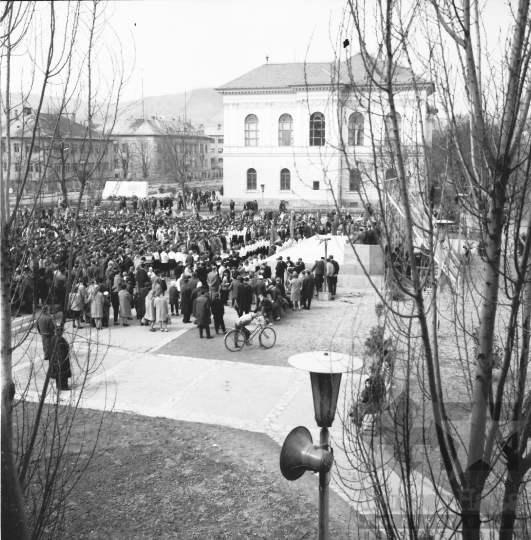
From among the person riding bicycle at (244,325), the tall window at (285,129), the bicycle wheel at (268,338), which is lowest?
the bicycle wheel at (268,338)

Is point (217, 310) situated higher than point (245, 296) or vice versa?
point (245, 296)

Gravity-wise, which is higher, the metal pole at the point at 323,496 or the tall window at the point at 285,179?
the tall window at the point at 285,179

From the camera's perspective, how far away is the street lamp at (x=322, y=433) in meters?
4.68

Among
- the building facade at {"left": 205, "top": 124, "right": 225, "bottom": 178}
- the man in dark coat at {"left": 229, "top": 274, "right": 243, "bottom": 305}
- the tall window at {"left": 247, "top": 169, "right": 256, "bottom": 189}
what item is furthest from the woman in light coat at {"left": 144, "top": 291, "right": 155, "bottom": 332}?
the building facade at {"left": 205, "top": 124, "right": 225, "bottom": 178}

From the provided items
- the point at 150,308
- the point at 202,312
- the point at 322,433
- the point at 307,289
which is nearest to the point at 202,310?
the point at 202,312

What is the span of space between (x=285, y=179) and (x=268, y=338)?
41004 millimetres

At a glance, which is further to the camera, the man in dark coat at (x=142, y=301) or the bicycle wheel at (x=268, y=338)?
the man in dark coat at (x=142, y=301)

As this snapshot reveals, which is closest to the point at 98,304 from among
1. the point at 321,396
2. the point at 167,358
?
the point at 167,358

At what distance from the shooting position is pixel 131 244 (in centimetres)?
2497

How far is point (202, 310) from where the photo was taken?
1580cm

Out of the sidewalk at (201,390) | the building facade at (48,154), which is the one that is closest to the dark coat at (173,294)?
the sidewalk at (201,390)

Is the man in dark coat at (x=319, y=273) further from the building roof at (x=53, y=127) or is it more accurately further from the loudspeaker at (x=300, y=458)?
the loudspeaker at (x=300, y=458)

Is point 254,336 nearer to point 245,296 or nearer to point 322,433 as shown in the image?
point 245,296

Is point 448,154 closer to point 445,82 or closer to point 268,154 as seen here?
point 445,82
